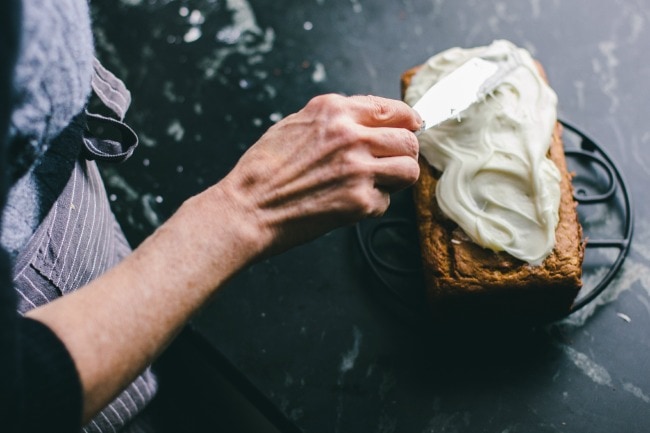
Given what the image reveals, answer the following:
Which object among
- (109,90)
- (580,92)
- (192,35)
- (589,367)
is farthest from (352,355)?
(192,35)

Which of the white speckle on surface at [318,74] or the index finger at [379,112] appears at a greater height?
the index finger at [379,112]

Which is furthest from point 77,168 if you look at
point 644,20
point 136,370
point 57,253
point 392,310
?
point 644,20

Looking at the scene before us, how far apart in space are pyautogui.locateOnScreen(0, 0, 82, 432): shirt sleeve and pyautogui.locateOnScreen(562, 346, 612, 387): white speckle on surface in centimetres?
84

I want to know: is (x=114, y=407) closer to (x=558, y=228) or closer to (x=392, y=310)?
(x=392, y=310)

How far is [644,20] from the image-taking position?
137 cm

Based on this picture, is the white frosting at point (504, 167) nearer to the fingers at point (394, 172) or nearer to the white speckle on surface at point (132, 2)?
the fingers at point (394, 172)

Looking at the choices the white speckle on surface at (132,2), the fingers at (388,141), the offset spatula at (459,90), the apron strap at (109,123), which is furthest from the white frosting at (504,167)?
the white speckle on surface at (132,2)

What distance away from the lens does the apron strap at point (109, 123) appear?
856 millimetres

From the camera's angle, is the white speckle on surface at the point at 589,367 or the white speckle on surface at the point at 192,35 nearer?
the white speckle on surface at the point at 589,367

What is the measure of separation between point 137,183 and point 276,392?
0.57 meters

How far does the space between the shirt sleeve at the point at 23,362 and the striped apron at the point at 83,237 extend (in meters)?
0.21

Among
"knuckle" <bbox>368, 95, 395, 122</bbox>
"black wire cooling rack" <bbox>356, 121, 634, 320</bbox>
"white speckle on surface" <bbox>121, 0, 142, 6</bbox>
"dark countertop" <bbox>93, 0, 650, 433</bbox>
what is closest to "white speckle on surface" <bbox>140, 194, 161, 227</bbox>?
"dark countertop" <bbox>93, 0, 650, 433</bbox>

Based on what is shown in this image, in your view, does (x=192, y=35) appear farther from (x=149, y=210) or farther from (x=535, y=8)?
(x=535, y=8)

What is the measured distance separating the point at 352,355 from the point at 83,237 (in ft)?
1.71
